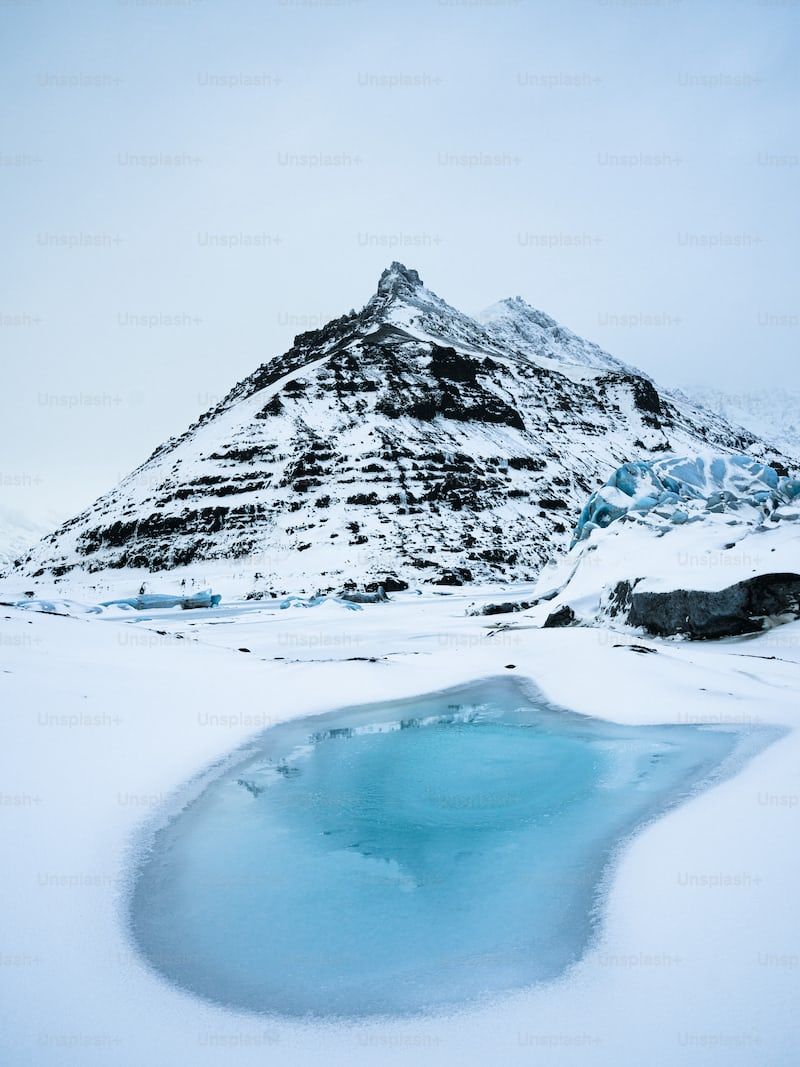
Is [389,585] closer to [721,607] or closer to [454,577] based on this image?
[454,577]

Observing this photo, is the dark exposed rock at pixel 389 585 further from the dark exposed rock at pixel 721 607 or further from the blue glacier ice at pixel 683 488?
the dark exposed rock at pixel 721 607

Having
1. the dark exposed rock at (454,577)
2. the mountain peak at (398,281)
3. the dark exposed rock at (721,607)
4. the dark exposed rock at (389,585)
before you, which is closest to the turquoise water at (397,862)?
the dark exposed rock at (721,607)

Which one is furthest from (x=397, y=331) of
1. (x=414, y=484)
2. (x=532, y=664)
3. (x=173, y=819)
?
(x=173, y=819)

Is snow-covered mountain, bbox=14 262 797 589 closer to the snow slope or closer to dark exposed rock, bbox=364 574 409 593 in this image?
dark exposed rock, bbox=364 574 409 593

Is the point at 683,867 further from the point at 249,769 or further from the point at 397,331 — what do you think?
the point at 397,331

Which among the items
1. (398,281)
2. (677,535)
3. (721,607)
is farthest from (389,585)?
(398,281)

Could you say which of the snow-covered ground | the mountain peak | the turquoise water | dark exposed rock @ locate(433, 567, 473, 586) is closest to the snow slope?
the snow-covered ground

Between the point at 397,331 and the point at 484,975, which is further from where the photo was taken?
the point at 397,331
